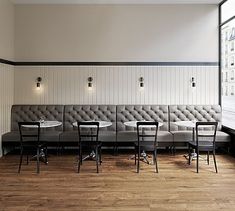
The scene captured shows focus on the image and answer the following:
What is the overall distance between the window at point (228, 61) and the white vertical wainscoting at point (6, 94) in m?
4.93

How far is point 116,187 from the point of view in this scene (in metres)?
3.77

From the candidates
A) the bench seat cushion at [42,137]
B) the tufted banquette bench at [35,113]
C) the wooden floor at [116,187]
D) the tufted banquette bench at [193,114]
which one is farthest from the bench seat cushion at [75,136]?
the tufted banquette bench at [193,114]

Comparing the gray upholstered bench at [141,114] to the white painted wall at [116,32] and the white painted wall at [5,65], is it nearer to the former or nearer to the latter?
the white painted wall at [116,32]

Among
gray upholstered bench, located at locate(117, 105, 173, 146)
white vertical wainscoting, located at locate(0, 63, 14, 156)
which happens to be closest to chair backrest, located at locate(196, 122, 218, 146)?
gray upholstered bench, located at locate(117, 105, 173, 146)

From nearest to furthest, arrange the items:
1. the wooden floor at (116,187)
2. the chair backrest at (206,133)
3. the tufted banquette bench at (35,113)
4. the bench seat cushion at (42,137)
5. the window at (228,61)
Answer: the wooden floor at (116,187) < the chair backrest at (206,133) < the bench seat cushion at (42,137) < the window at (228,61) < the tufted banquette bench at (35,113)

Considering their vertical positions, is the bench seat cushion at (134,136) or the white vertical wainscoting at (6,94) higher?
the white vertical wainscoting at (6,94)

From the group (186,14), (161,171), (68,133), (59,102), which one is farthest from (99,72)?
(161,171)

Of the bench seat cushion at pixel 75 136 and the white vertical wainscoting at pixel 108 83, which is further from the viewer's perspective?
the white vertical wainscoting at pixel 108 83

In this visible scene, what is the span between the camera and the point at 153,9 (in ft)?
20.4

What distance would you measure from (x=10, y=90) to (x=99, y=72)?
6.92 feet

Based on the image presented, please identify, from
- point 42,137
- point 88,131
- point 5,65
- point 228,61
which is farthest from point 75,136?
point 228,61

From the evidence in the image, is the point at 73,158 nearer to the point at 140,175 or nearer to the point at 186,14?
the point at 140,175

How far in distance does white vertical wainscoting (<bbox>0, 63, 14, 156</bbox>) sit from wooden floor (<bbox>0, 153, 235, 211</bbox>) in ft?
3.07

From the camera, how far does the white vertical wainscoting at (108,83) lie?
20.5ft
